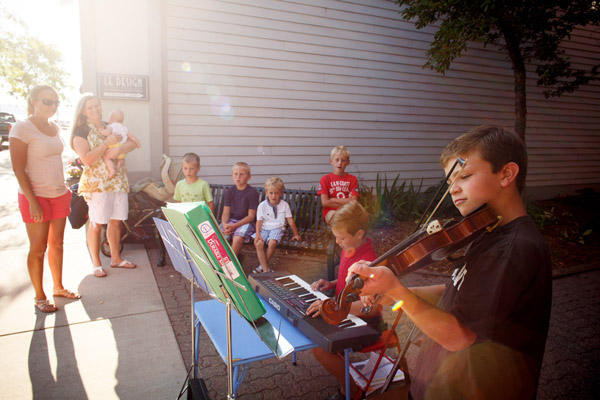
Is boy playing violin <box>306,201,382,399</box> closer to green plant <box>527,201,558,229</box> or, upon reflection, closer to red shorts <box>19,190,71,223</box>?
red shorts <box>19,190,71,223</box>

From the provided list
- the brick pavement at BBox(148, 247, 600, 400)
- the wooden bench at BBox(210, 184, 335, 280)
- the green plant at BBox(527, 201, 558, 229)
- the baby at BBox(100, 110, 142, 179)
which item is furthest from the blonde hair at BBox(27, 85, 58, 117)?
the green plant at BBox(527, 201, 558, 229)

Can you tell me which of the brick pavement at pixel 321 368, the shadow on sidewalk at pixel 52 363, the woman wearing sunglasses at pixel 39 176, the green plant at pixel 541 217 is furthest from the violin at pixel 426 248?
the green plant at pixel 541 217

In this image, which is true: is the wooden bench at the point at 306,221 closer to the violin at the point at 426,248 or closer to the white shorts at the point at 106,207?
the white shorts at the point at 106,207

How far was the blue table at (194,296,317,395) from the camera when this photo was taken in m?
1.90

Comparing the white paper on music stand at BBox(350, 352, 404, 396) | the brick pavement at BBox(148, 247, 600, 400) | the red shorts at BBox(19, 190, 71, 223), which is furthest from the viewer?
the red shorts at BBox(19, 190, 71, 223)

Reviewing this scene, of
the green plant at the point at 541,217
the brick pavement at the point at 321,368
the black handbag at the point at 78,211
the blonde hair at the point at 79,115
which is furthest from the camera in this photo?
the green plant at the point at 541,217

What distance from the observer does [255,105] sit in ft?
23.6

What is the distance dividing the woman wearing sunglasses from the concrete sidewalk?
1.09ft

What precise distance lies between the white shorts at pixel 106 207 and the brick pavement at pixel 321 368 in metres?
0.96

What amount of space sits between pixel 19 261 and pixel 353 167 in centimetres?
658

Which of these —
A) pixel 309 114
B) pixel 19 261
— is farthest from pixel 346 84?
pixel 19 261

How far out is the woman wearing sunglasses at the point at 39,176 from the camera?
133 inches

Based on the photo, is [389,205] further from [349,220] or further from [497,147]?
[497,147]

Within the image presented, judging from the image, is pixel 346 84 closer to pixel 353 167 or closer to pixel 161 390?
pixel 353 167
